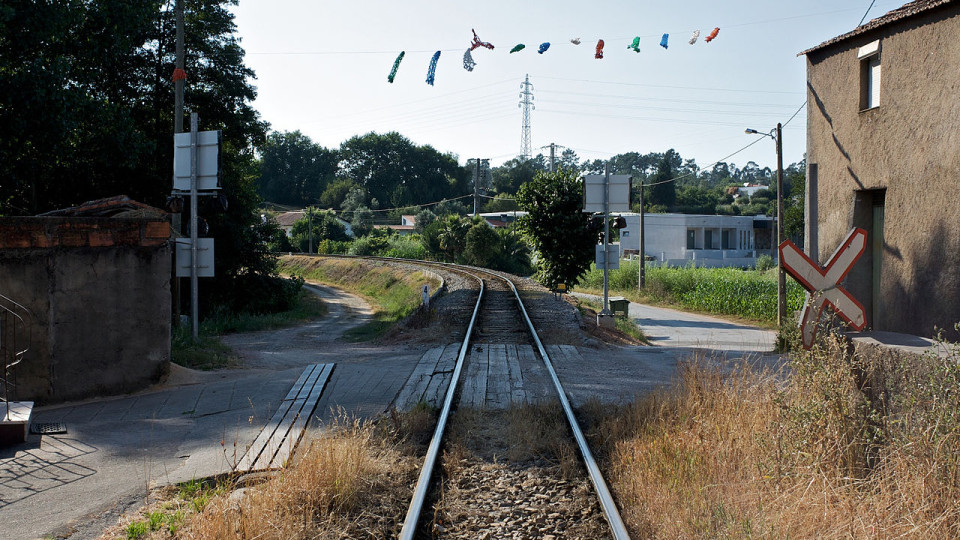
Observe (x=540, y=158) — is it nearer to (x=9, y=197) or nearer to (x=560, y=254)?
(x=560, y=254)

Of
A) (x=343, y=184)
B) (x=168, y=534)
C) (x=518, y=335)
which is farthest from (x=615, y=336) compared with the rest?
(x=343, y=184)

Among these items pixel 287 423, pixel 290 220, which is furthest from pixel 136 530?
pixel 290 220

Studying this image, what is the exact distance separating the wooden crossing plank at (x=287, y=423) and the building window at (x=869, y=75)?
8.88 m

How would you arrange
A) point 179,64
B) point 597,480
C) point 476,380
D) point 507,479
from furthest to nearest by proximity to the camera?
1. point 179,64
2. point 476,380
3. point 507,479
4. point 597,480

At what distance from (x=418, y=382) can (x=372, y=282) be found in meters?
30.7

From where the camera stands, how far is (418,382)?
9.01 m

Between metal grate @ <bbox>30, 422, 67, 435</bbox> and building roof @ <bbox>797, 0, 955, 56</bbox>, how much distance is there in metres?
11.4

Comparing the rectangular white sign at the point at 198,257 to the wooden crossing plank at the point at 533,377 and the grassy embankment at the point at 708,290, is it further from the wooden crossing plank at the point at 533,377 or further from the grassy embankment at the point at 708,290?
the grassy embankment at the point at 708,290

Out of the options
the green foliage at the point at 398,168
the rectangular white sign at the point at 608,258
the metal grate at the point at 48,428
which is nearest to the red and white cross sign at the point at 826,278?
the metal grate at the point at 48,428

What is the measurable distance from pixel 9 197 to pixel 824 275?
61.4ft

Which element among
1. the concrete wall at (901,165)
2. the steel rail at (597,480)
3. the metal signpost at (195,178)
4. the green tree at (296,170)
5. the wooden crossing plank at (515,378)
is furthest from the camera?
the green tree at (296,170)

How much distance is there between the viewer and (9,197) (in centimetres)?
1780

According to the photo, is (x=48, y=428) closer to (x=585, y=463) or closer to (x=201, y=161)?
(x=585, y=463)

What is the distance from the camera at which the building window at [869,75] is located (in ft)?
35.0
